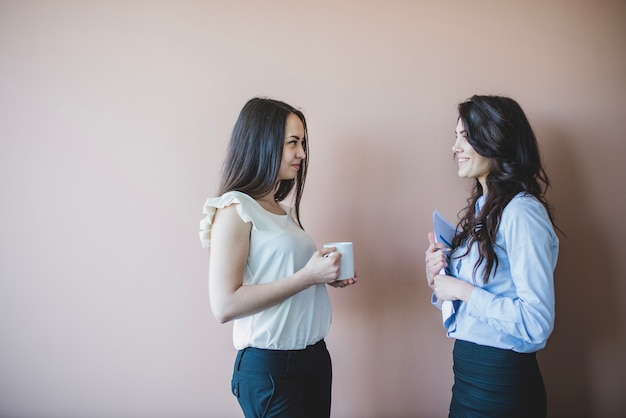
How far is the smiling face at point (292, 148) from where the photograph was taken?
1030 millimetres

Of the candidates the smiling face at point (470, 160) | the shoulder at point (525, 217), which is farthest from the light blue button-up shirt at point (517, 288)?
the smiling face at point (470, 160)

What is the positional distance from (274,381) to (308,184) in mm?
680

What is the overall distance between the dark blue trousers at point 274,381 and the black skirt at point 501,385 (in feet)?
1.32

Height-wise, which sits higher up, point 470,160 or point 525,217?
point 470,160

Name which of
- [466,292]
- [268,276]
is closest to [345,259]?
[268,276]

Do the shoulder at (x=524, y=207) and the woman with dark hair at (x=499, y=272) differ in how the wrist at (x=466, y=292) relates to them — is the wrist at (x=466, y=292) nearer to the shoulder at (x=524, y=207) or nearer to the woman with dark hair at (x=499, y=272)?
the woman with dark hair at (x=499, y=272)

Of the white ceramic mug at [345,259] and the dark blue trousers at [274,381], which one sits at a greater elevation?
the white ceramic mug at [345,259]

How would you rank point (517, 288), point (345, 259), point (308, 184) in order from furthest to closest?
point (308, 184)
point (345, 259)
point (517, 288)

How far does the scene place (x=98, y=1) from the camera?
4.41 ft

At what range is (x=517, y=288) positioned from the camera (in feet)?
2.85

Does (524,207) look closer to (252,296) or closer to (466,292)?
(466,292)

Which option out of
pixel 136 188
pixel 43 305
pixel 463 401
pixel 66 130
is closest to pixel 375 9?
pixel 136 188

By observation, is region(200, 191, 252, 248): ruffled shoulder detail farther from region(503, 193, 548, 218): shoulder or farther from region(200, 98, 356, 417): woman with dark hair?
region(503, 193, 548, 218): shoulder

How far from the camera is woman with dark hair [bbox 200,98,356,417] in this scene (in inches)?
35.1
